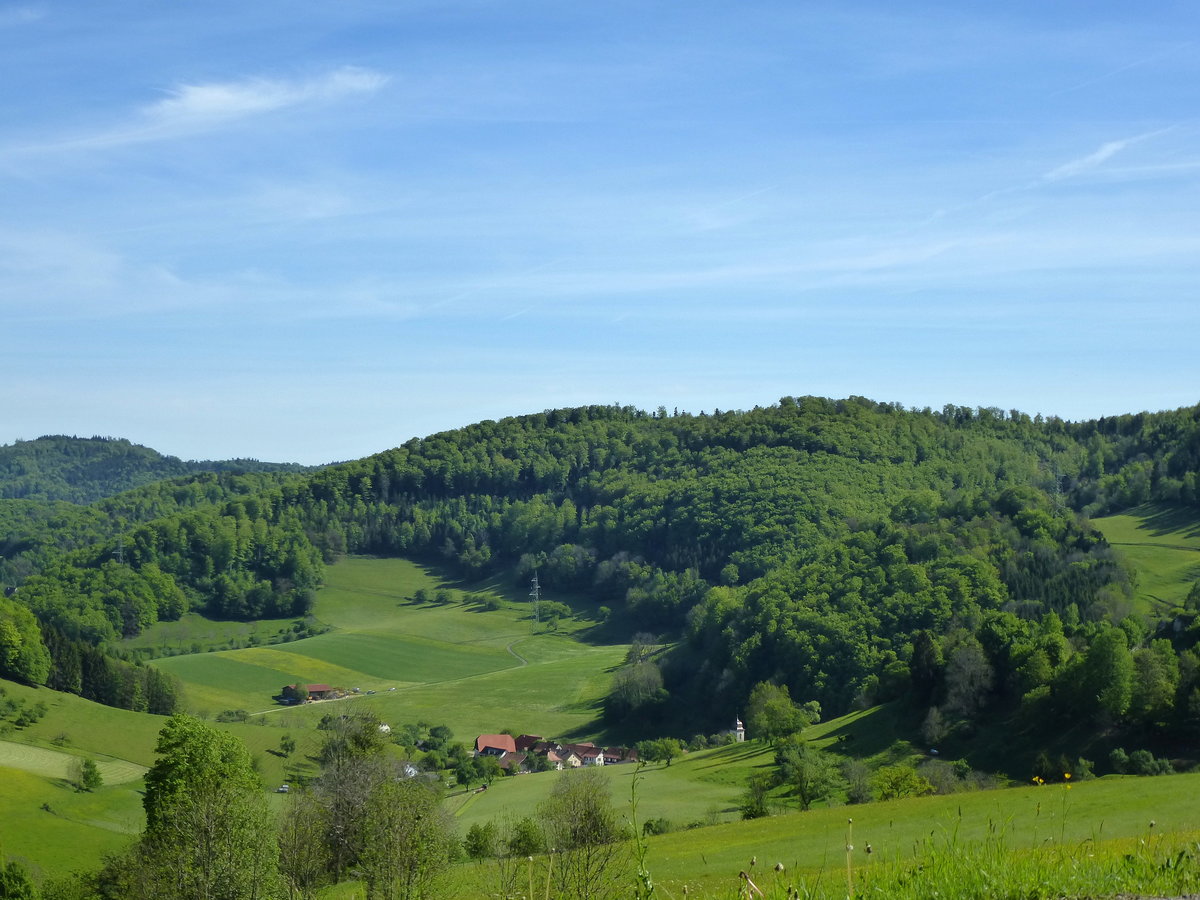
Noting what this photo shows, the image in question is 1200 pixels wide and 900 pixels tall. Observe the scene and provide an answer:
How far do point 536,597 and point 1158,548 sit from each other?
94.7m

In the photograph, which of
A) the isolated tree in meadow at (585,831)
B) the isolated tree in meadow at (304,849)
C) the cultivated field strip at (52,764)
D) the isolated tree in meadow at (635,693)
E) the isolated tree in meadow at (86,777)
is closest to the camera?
the isolated tree in meadow at (585,831)

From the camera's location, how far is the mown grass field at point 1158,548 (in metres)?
90.3

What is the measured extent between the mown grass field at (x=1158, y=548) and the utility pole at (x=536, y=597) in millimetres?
79131

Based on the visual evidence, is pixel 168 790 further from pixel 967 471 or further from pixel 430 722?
pixel 967 471

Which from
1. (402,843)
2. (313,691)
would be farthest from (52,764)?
(402,843)

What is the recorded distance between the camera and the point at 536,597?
577ft

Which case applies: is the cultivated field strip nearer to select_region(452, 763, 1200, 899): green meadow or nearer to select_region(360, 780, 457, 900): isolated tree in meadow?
select_region(452, 763, 1200, 899): green meadow

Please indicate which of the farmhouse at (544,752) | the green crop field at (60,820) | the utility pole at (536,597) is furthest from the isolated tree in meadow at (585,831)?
the utility pole at (536,597)

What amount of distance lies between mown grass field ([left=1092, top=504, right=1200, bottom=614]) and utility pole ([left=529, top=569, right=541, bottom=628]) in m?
79.1

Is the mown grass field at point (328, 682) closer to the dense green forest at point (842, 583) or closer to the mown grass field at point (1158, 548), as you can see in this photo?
the dense green forest at point (842, 583)

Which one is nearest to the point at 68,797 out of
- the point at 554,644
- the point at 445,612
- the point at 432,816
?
the point at 432,816

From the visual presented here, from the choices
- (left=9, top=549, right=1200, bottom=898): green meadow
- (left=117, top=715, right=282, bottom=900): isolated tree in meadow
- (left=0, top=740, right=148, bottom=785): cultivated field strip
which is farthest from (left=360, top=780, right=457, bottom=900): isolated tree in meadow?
(left=0, top=740, right=148, bottom=785): cultivated field strip

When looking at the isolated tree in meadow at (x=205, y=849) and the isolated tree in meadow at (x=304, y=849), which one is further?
the isolated tree in meadow at (x=304, y=849)

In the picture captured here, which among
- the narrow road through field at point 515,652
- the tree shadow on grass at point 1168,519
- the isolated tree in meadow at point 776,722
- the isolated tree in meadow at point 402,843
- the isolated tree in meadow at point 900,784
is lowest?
the narrow road through field at point 515,652
